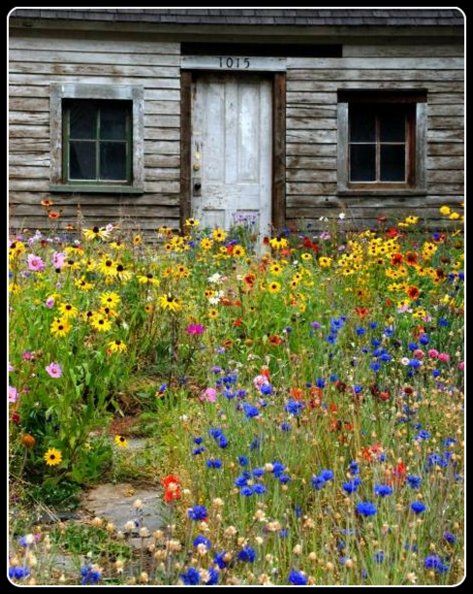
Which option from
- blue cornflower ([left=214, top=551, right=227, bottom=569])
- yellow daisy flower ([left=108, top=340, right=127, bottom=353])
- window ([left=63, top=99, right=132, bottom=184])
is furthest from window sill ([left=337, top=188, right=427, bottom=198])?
blue cornflower ([left=214, top=551, right=227, bottom=569])

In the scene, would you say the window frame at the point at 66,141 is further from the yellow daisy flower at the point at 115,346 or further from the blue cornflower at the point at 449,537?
the blue cornflower at the point at 449,537

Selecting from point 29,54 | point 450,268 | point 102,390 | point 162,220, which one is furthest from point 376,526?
point 29,54

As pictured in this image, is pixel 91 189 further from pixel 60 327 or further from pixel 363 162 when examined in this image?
pixel 60 327

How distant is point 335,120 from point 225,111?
1.40 m

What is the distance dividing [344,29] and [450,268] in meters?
5.16

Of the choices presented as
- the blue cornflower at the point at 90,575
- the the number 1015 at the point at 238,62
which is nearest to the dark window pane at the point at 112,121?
the the number 1015 at the point at 238,62

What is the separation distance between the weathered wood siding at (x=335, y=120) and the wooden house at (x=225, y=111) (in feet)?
0.05

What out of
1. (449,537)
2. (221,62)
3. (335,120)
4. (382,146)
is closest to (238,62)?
(221,62)

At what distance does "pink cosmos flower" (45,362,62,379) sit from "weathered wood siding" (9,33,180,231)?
726 cm

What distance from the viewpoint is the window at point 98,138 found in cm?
1106

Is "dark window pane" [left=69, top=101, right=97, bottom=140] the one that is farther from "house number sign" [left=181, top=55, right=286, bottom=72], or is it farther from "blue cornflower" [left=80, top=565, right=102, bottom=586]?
"blue cornflower" [left=80, top=565, right=102, bottom=586]

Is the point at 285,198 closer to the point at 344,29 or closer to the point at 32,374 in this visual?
the point at 344,29

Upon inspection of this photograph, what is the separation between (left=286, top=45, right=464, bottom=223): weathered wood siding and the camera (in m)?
11.1

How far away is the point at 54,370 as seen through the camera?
360 centimetres
